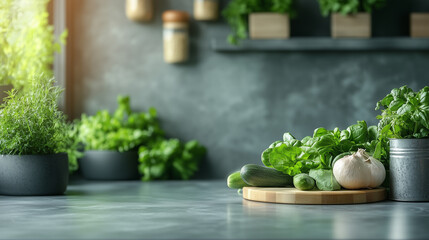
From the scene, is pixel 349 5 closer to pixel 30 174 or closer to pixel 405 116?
pixel 405 116

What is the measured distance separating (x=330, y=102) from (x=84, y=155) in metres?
1.37

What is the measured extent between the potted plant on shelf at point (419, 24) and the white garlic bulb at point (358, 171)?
1627 mm

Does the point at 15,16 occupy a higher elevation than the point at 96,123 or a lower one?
higher

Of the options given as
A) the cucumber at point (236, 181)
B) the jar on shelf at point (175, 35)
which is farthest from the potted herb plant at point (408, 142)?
the jar on shelf at point (175, 35)

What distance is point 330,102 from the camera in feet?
11.5

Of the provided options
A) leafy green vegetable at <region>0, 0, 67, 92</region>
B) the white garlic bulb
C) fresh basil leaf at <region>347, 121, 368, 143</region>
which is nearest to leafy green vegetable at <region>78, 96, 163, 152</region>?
leafy green vegetable at <region>0, 0, 67, 92</region>

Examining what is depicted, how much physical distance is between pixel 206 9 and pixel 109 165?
101cm

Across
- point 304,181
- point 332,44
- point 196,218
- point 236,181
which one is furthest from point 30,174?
point 332,44

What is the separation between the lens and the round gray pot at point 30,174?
221 cm

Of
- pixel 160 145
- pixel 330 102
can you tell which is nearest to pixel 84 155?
pixel 160 145

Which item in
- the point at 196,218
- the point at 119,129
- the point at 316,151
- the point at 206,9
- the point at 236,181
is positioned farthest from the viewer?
the point at 206,9

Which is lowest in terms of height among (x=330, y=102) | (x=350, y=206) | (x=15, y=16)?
(x=350, y=206)

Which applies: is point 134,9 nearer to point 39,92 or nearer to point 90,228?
point 39,92

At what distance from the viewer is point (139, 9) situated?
3488 millimetres
